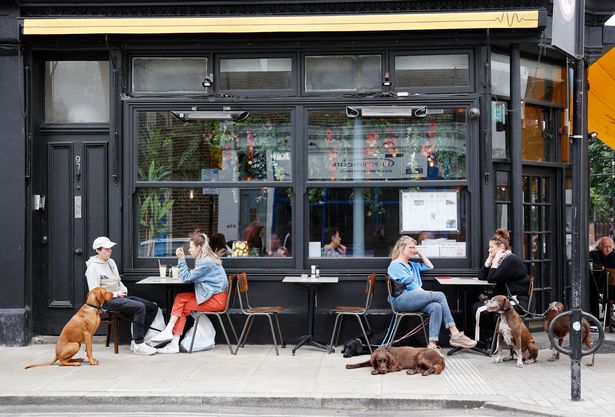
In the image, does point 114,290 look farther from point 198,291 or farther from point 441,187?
point 441,187

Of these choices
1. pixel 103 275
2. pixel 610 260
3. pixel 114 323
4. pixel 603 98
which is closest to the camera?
pixel 103 275

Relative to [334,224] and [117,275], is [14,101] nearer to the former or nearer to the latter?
[117,275]

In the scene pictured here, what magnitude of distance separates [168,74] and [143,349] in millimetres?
3694

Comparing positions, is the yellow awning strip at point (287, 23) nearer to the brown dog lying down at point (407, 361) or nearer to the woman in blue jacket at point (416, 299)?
the woman in blue jacket at point (416, 299)

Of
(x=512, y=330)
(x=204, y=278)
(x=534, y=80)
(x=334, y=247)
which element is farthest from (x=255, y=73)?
(x=512, y=330)

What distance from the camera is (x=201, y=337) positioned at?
10.3 metres

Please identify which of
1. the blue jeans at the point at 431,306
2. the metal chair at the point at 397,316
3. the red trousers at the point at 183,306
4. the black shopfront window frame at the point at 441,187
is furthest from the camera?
the black shopfront window frame at the point at 441,187

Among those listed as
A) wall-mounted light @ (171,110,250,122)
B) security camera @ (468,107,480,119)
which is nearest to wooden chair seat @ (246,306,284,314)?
wall-mounted light @ (171,110,250,122)

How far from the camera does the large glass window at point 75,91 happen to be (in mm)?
11117

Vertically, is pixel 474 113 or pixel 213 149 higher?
pixel 474 113

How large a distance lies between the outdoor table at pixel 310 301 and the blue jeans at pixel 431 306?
0.90 meters

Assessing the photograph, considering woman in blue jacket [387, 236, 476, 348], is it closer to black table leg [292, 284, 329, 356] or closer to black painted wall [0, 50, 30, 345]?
black table leg [292, 284, 329, 356]

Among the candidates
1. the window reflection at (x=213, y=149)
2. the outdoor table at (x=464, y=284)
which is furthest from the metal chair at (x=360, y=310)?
the window reflection at (x=213, y=149)

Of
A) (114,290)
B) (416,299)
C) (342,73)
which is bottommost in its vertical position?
(416,299)
